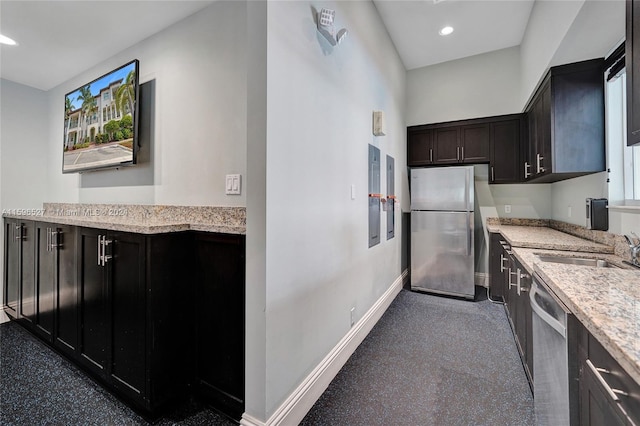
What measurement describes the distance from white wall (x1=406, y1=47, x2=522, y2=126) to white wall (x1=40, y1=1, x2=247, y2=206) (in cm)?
306

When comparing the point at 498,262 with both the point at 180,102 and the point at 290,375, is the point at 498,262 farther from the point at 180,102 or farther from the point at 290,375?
the point at 180,102

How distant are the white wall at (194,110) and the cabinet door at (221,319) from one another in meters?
0.43

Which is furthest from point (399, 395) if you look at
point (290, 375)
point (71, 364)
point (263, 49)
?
point (71, 364)

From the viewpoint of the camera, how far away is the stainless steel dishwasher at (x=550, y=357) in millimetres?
1020

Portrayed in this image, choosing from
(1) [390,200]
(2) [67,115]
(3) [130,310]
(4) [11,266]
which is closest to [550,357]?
(3) [130,310]

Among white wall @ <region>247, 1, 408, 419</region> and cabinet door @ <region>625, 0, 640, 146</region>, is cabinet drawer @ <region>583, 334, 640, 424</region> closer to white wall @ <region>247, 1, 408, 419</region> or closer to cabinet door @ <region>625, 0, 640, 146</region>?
cabinet door @ <region>625, 0, 640, 146</region>

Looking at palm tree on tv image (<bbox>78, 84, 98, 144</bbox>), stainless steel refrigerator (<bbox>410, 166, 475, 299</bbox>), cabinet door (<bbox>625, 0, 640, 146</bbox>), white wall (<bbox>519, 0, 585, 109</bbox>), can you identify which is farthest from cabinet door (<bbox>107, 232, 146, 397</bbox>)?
stainless steel refrigerator (<bbox>410, 166, 475, 299</bbox>)

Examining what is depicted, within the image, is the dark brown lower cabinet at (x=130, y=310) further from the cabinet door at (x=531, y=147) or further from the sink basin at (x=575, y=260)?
the cabinet door at (x=531, y=147)

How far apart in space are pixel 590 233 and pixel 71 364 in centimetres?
422

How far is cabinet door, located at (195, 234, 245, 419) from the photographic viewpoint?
1480mm

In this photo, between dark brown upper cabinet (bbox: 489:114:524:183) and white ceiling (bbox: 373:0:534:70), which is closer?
white ceiling (bbox: 373:0:534:70)

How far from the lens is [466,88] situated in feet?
12.7

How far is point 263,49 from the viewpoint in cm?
129

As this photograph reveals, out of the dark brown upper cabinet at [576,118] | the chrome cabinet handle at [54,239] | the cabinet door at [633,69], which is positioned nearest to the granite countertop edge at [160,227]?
the chrome cabinet handle at [54,239]
